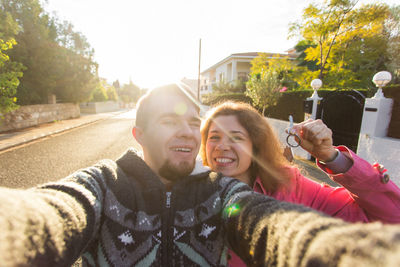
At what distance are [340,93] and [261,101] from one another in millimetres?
4538

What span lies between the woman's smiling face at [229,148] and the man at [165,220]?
1.63 ft

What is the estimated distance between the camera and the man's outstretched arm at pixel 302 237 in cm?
39

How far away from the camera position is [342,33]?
13.1m

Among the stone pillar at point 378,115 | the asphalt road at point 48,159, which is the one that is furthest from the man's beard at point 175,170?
the stone pillar at point 378,115

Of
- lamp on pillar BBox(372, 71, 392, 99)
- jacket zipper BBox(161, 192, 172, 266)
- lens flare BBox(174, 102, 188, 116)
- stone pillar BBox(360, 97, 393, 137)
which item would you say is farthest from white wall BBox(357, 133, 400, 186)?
jacket zipper BBox(161, 192, 172, 266)

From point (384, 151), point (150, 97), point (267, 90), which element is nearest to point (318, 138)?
point (150, 97)

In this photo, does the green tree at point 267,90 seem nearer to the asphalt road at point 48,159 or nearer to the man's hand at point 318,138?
the asphalt road at point 48,159

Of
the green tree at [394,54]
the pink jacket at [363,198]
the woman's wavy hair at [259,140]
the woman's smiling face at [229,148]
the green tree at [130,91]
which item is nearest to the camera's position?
the pink jacket at [363,198]

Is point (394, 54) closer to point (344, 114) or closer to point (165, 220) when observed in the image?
point (344, 114)

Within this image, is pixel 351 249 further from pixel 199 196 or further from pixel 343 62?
→ pixel 343 62

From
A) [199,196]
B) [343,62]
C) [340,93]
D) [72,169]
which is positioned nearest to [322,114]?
[340,93]

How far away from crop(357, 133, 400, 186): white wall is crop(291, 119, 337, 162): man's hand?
12.7ft

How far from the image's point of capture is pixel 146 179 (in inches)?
51.8

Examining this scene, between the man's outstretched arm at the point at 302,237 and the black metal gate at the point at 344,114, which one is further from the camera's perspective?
the black metal gate at the point at 344,114
